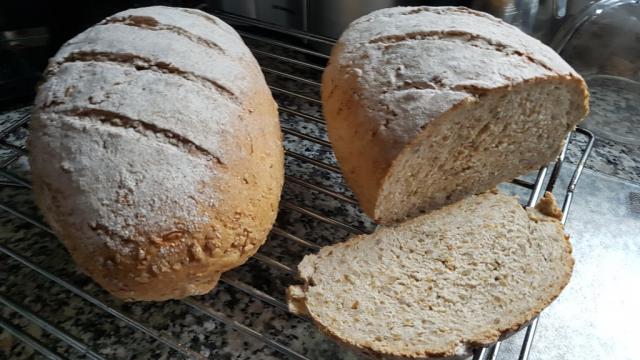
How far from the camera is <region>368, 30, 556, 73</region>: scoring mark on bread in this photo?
1.37 meters

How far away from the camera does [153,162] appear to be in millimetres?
1104

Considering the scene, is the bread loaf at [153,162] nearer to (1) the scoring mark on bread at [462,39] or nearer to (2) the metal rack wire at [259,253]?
(2) the metal rack wire at [259,253]

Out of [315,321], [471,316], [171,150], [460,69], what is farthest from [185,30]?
[471,316]

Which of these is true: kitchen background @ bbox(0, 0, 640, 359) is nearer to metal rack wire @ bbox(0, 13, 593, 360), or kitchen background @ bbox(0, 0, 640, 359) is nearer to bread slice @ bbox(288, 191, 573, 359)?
metal rack wire @ bbox(0, 13, 593, 360)

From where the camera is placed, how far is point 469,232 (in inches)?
52.0

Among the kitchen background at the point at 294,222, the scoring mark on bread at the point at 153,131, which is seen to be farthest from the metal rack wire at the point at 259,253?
the scoring mark on bread at the point at 153,131

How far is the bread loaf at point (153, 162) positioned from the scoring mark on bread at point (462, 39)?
0.36m

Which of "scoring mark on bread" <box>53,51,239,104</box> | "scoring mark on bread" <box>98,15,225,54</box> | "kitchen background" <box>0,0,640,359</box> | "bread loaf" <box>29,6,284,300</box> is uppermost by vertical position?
"scoring mark on bread" <box>98,15,225,54</box>

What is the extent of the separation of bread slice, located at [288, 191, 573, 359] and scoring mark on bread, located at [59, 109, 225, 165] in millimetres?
325

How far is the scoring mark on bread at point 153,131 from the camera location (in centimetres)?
114

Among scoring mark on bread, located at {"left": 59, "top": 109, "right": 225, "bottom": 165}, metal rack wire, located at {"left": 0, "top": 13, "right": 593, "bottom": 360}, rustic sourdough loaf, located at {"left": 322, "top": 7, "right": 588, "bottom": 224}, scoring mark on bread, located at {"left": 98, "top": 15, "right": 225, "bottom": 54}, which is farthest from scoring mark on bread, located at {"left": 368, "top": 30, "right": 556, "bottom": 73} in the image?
scoring mark on bread, located at {"left": 59, "top": 109, "right": 225, "bottom": 165}

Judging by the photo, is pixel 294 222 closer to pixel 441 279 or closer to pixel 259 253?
pixel 259 253

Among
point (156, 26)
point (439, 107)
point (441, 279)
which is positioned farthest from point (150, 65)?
point (441, 279)

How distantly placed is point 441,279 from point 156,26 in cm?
93
